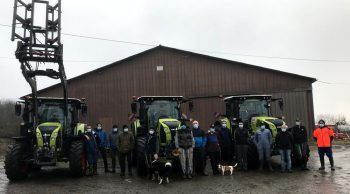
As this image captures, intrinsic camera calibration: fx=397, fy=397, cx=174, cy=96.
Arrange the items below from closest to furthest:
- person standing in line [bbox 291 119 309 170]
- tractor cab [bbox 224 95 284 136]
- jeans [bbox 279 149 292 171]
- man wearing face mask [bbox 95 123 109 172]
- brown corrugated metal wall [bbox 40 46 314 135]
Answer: jeans [bbox 279 149 292 171] < person standing in line [bbox 291 119 309 170] < man wearing face mask [bbox 95 123 109 172] < tractor cab [bbox 224 95 284 136] < brown corrugated metal wall [bbox 40 46 314 135]

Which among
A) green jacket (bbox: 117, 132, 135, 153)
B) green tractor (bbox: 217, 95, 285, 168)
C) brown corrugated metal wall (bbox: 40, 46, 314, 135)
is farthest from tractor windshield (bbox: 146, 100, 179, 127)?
brown corrugated metal wall (bbox: 40, 46, 314, 135)

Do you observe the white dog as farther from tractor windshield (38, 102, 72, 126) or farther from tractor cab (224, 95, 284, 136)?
tractor windshield (38, 102, 72, 126)

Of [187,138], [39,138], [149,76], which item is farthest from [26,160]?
[149,76]

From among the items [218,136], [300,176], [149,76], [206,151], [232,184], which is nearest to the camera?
[232,184]

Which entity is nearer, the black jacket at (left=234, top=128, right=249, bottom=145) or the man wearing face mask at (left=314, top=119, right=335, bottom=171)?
the man wearing face mask at (left=314, top=119, right=335, bottom=171)

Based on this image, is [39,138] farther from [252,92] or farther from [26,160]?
[252,92]

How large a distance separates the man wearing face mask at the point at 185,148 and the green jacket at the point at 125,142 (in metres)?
1.72

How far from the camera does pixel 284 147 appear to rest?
12.8m

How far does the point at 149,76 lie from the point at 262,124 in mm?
13458

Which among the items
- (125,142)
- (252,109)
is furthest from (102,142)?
(252,109)

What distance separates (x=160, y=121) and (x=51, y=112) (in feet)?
12.2

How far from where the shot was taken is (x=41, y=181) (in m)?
12.0

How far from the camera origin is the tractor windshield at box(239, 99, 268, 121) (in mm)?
15078

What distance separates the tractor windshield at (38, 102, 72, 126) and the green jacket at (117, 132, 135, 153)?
2.18 m
